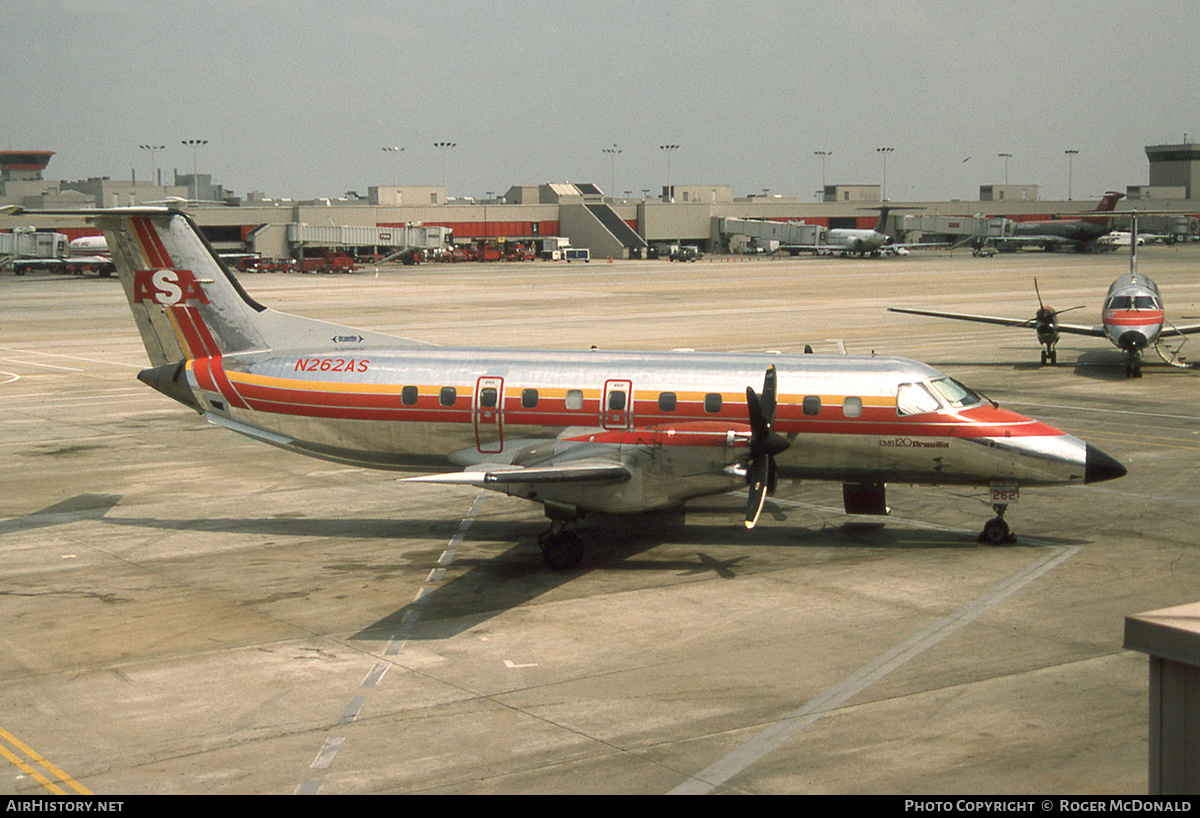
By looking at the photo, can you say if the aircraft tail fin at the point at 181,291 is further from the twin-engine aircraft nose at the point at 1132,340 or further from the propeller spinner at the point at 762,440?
the twin-engine aircraft nose at the point at 1132,340

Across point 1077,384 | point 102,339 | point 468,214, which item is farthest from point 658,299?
point 468,214

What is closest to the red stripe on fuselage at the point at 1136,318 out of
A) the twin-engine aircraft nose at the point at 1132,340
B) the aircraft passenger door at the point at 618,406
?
the twin-engine aircraft nose at the point at 1132,340

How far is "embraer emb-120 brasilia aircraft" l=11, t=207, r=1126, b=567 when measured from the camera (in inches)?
786

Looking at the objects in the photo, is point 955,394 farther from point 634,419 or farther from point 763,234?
point 763,234

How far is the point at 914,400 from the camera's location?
21.6 m

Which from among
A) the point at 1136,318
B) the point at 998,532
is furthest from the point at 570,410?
the point at 1136,318

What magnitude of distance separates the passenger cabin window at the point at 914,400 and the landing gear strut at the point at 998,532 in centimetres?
236

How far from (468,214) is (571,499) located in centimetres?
15651

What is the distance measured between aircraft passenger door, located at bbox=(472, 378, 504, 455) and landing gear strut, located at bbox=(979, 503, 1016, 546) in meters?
9.52

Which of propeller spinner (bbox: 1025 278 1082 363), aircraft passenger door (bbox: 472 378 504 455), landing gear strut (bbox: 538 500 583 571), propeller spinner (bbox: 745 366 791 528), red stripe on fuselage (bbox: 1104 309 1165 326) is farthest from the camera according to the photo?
propeller spinner (bbox: 1025 278 1082 363)

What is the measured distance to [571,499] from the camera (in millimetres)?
19906

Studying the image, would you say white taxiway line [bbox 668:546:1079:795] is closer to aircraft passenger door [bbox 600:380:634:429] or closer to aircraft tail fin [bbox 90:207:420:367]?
aircraft passenger door [bbox 600:380:634:429]

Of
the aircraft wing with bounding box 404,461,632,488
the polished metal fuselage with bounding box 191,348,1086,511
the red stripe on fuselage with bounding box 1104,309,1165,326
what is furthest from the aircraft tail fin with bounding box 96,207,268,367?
the red stripe on fuselage with bounding box 1104,309,1165,326

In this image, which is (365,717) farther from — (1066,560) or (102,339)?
(102,339)
